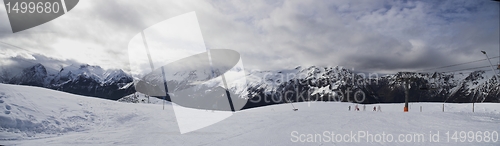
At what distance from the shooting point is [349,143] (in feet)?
28.0

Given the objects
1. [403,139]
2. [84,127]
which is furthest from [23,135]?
[403,139]

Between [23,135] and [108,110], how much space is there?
510 centimetres

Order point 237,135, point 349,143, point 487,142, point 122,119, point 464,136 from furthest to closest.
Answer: point 122,119 → point 237,135 → point 464,136 → point 349,143 → point 487,142

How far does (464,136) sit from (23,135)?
15.5 meters

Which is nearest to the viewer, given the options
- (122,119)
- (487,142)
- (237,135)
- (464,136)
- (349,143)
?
(487,142)

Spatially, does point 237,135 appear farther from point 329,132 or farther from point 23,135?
point 23,135

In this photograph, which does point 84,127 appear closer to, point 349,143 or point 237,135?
point 237,135

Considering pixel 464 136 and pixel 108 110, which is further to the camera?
pixel 108 110

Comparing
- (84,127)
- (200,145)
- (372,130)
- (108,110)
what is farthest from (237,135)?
(108,110)

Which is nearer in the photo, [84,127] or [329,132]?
[329,132]

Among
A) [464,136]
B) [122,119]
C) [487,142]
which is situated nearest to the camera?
[487,142]

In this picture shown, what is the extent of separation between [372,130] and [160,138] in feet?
28.5

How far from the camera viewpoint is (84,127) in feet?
37.0

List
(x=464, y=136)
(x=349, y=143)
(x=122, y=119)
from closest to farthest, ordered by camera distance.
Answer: (x=349, y=143)
(x=464, y=136)
(x=122, y=119)
